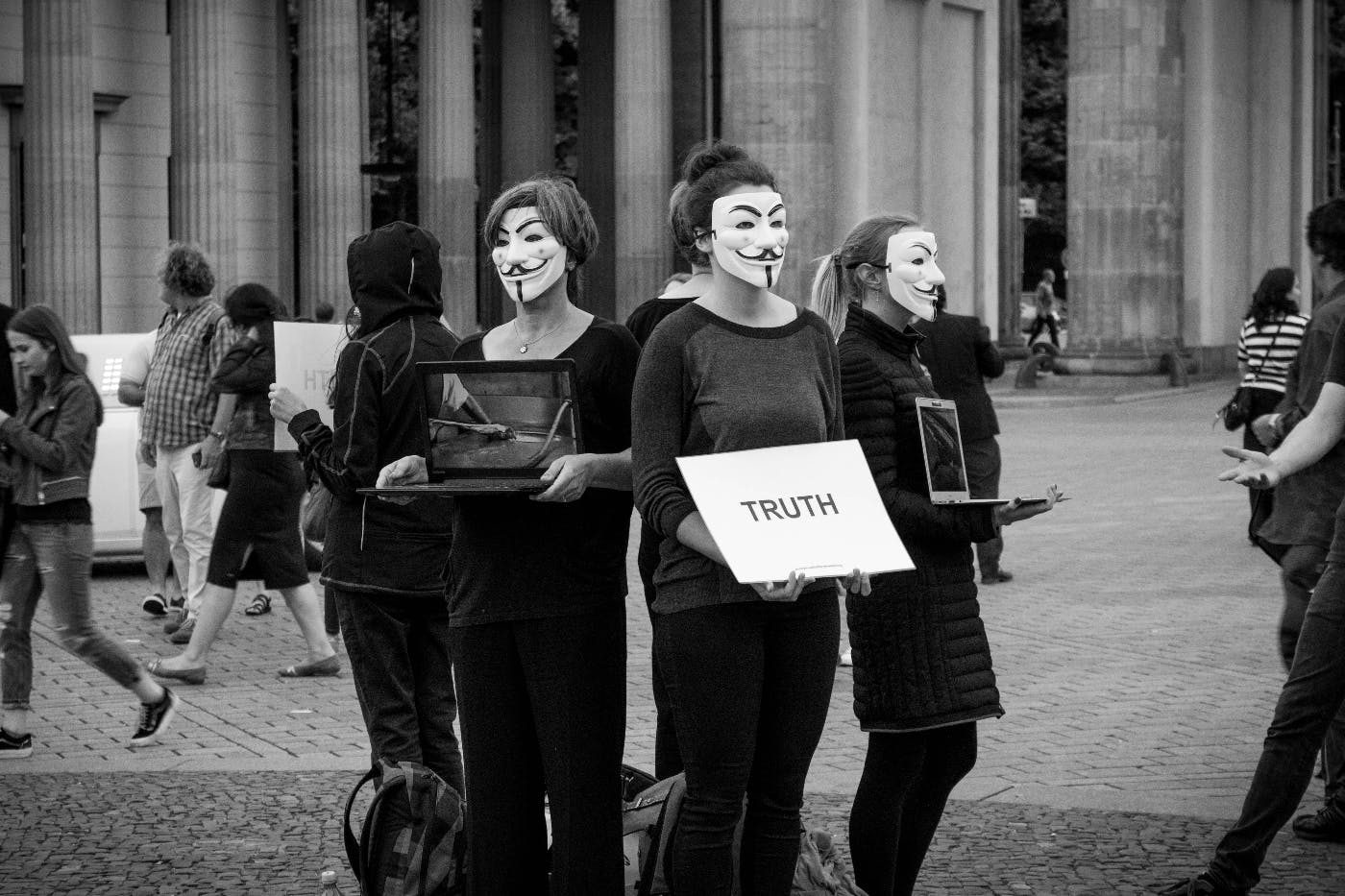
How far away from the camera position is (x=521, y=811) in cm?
488

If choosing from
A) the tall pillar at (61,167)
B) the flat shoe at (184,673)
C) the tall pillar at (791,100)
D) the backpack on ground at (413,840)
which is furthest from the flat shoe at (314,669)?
the tall pillar at (791,100)

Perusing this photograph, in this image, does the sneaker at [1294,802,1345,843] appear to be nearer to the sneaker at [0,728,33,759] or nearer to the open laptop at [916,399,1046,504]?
the open laptop at [916,399,1046,504]

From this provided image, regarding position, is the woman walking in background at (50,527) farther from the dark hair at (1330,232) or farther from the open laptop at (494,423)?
the dark hair at (1330,232)

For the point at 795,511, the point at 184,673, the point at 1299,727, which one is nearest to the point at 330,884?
the point at 795,511

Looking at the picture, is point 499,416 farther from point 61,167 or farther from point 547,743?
point 61,167

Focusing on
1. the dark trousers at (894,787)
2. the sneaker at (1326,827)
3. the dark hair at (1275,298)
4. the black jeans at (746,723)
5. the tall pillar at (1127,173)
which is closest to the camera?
the black jeans at (746,723)

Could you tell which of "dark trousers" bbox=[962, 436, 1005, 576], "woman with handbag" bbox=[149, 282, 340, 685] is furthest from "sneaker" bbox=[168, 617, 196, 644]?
"dark trousers" bbox=[962, 436, 1005, 576]

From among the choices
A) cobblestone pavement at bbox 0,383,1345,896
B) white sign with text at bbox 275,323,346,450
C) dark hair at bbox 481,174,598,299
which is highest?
dark hair at bbox 481,174,598,299

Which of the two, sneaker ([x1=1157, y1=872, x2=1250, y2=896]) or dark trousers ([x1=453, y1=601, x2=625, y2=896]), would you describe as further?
sneaker ([x1=1157, y1=872, x2=1250, y2=896])

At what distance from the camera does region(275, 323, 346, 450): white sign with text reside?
6.57 meters

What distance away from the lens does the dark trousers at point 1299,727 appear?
18.7 ft

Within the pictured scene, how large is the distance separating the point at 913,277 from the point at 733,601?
121 centimetres

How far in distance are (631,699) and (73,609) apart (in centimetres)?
249

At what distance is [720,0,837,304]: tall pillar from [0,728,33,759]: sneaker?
76.3 ft
